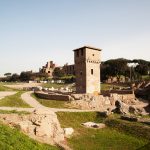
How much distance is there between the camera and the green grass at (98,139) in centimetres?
2195

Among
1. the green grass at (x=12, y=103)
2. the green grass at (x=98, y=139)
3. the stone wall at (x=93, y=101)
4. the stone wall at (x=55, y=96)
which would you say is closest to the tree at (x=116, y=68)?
the stone wall at (x=93, y=101)

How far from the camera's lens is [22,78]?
4734 inches

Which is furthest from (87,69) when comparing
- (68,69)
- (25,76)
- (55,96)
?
(68,69)

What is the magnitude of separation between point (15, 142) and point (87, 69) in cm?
3016

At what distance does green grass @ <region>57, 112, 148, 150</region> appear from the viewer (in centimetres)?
2195

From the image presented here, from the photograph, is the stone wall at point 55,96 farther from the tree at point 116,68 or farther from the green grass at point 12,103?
the tree at point 116,68

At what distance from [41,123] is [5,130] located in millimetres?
4593

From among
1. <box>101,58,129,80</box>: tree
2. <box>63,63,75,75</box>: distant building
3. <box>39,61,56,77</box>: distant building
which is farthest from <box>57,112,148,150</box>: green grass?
<box>39,61,56,77</box>: distant building

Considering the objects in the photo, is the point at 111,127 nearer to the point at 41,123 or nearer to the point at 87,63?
the point at 41,123

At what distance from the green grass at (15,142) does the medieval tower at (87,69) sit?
88.1ft

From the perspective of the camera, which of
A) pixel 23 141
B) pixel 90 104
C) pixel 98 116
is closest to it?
pixel 23 141

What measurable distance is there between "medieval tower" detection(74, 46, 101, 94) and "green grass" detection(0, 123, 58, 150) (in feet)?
88.1

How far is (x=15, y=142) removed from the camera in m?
16.4

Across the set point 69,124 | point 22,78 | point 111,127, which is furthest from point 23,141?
point 22,78
